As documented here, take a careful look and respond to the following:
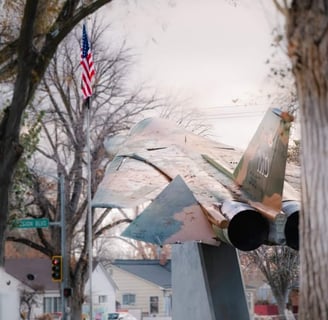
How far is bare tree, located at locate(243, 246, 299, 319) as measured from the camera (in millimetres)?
33844

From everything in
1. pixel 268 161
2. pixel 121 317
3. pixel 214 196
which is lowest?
pixel 121 317

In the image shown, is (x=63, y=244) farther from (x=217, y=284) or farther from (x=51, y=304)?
(x=51, y=304)

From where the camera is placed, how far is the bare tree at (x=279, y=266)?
3384 cm

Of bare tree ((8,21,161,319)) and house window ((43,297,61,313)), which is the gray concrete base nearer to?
bare tree ((8,21,161,319))

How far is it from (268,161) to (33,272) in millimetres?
42465

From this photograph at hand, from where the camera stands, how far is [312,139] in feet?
22.8

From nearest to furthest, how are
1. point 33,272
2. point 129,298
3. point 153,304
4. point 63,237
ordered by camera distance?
1. point 63,237
2. point 33,272
3. point 153,304
4. point 129,298

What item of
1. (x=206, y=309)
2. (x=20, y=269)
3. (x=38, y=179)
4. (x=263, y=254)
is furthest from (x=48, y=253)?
(x=206, y=309)

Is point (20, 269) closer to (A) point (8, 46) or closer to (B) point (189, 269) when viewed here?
(B) point (189, 269)

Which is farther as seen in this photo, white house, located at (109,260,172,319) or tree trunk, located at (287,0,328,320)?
white house, located at (109,260,172,319)

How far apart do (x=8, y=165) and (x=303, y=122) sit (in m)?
7.44

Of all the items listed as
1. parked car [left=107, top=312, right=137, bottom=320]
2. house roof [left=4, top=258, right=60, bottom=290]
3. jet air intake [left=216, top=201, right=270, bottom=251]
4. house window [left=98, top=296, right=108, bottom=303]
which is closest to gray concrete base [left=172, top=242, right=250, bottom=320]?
jet air intake [left=216, top=201, right=270, bottom=251]

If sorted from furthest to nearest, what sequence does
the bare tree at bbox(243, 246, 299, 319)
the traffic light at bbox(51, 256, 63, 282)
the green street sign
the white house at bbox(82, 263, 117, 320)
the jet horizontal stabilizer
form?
the white house at bbox(82, 263, 117, 320)
the bare tree at bbox(243, 246, 299, 319)
the traffic light at bbox(51, 256, 63, 282)
the green street sign
the jet horizontal stabilizer

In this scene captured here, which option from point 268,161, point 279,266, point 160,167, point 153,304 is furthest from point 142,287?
point 268,161
